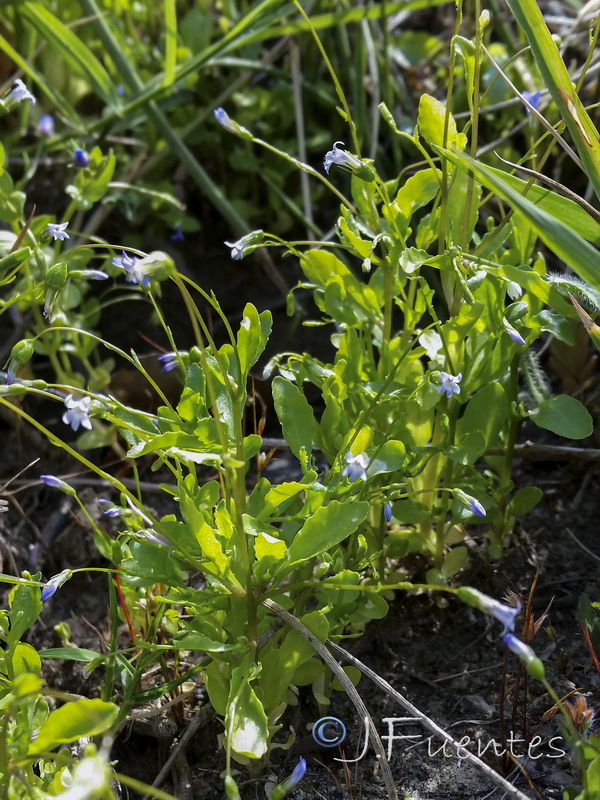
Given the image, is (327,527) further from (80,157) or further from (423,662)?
(80,157)

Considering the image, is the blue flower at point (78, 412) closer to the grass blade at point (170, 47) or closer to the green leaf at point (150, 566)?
the green leaf at point (150, 566)

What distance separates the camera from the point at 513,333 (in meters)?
1.09

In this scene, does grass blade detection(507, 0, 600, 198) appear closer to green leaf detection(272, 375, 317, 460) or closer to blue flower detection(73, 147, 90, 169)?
green leaf detection(272, 375, 317, 460)

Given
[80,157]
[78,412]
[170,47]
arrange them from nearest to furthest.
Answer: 1. [78,412]
2. [80,157]
3. [170,47]

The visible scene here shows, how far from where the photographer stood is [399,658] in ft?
4.29

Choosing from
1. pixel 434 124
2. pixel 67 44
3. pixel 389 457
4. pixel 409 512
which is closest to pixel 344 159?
pixel 434 124

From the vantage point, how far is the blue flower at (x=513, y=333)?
108cm

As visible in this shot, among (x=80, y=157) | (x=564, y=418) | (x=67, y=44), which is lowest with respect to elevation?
(x=564, y=418)

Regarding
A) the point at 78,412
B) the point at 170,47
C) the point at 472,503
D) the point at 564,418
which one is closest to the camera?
the point at 78,412

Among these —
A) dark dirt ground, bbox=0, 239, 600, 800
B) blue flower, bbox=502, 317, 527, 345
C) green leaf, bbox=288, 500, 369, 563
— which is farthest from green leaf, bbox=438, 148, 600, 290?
dark dirt ground, bbox=0, 239, 600, 800

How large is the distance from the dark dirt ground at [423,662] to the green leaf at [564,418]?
23 centimetres

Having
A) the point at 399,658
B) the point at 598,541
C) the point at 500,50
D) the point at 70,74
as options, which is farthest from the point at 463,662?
the point at 70,74

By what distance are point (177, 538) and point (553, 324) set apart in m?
0.60

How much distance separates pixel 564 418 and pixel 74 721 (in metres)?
0.74
